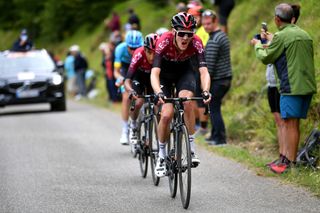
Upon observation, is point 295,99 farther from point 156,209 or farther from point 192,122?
point 156,209

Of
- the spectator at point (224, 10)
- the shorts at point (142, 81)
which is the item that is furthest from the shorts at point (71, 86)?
the shorts at point (142, 81)

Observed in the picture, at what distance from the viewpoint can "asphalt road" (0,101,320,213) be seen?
788cm

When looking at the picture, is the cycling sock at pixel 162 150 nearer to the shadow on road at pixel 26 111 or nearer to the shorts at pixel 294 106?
the shorts at pixel 294 106

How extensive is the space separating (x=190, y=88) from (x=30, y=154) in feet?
15.1

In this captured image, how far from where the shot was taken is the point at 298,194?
8.27 metres

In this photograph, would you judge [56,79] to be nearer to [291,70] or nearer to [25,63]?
[25,63]

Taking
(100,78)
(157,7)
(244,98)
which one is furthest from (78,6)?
(244,98)

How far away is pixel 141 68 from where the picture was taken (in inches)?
418

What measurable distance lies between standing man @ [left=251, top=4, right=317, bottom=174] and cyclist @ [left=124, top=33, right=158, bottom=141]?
4.78 feet

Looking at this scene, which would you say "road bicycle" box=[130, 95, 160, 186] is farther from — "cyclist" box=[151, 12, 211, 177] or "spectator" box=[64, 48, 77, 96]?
"spectator" box=[64, 48, 77, 96]

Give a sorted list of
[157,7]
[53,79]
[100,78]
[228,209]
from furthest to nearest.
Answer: [157,7]
[100,78]
[53,79]
[228,209]

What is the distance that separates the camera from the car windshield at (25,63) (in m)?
21.1

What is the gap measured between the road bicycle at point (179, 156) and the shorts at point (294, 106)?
1.79 meters

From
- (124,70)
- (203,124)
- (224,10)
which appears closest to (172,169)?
(124,70)
